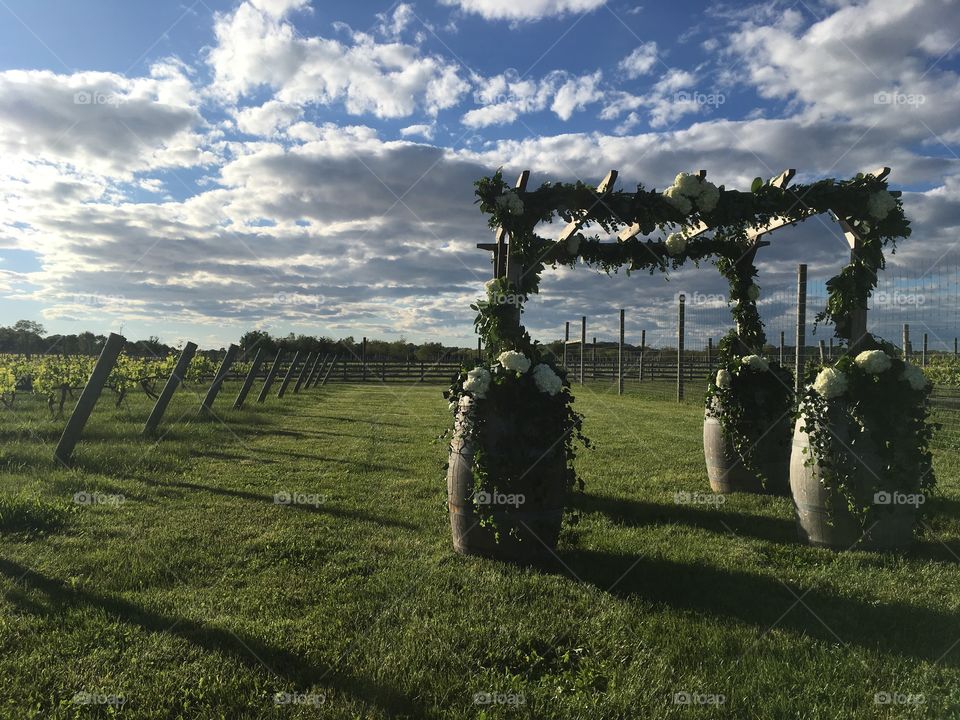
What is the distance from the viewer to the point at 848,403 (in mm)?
4531

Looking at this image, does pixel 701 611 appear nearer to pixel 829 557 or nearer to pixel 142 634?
pixel 829 557

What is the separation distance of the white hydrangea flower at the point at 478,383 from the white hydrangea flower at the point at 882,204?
3.62 meters

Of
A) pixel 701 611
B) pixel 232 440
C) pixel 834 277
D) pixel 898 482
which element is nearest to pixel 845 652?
pixel 701 611

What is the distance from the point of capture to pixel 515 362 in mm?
4121

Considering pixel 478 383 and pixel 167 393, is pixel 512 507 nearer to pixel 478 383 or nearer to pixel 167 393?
pixel 478 383

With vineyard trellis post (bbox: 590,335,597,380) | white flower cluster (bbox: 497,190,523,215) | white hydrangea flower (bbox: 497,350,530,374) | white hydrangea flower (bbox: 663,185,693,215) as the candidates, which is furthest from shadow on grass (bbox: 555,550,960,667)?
vineyard trellis post (bbox: 590,335,597,380)

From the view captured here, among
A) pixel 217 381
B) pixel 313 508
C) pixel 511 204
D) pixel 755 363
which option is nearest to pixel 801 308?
pixel 755 363

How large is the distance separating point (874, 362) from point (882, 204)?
57.3 inches

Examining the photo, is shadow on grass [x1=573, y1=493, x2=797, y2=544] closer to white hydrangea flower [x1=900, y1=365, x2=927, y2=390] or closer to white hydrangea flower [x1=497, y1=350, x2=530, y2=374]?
white hydrangea flower [x1=900, y1=365, x2=927, y2=390]

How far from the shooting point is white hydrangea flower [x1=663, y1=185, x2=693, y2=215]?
5.37m

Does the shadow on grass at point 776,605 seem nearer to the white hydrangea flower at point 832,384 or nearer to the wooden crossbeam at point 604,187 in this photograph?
the white hydrangea flower at point 832,384

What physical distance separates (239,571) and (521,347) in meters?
2.58

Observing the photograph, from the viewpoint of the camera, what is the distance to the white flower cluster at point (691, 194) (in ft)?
17.6

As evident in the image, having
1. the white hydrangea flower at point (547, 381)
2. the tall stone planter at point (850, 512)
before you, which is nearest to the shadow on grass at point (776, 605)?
the tall stone planter at point (850, 512)
